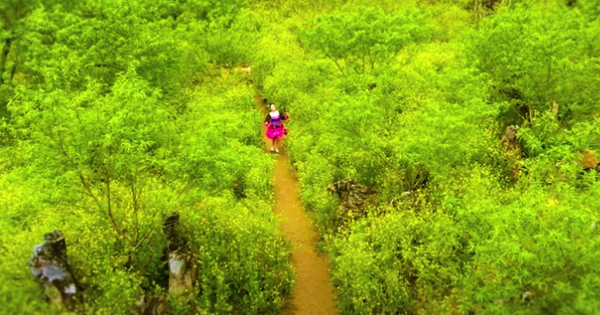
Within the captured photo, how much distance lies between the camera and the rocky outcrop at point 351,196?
1858 cm

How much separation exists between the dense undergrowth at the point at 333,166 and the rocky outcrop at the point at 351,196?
1.52 ft

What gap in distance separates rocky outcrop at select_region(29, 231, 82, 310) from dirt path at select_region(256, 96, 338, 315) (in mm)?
6424

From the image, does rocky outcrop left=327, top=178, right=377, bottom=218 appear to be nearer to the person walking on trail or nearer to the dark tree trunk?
the person walking on trail

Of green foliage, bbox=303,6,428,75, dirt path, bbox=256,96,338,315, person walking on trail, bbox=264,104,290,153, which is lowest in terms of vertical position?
dirt path, bbox=256,96,338,315

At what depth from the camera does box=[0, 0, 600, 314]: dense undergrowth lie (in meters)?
12.3

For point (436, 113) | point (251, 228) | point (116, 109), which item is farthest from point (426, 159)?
point (116, 109)

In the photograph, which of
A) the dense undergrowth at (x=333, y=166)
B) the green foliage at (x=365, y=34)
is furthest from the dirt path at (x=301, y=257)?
the green foliage at (x=365, y=34)

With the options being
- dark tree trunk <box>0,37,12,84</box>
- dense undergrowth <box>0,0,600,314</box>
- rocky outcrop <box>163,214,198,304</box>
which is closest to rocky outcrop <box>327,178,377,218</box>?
dense undergrowth <box>0,0,600,314</box>

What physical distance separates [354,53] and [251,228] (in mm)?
14641

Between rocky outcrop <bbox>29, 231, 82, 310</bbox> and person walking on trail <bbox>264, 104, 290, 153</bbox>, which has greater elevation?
person walking on trail <bbox>264, 104, 290, 153</bbox>

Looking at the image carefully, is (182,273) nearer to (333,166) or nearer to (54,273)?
(54,273)

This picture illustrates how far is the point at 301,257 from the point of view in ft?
60.4

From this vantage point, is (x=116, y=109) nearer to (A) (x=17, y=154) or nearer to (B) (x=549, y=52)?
(A) (x=17, y=154)

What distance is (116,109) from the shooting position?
15.0 metres
